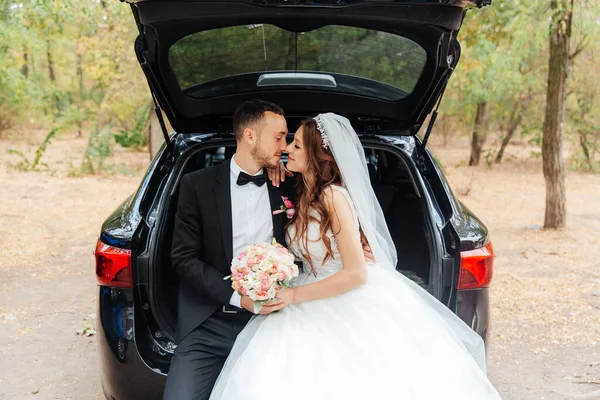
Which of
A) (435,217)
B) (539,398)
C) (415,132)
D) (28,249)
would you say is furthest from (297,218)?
(28,249)

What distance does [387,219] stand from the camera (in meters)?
4.16

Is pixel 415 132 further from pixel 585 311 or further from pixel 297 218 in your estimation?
pixel 585 311

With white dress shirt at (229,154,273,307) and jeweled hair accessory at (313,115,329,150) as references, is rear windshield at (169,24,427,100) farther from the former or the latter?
white dress shirt at (229,154,273,307)

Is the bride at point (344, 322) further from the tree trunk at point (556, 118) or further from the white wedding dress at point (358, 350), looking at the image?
the tree trunk at point (556, 118)

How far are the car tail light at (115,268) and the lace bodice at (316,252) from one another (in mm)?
697

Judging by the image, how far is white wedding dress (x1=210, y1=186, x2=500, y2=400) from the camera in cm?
225

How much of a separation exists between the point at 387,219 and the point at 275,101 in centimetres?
122

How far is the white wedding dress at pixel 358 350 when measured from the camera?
225 cm

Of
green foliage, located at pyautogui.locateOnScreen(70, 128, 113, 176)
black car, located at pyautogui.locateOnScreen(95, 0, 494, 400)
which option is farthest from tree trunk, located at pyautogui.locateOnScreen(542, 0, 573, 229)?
green foliage, located at pyautogui.locateOnScreen(70, 128, 113, 176)

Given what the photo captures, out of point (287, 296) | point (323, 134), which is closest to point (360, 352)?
point (287, 296)

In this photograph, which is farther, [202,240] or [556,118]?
[556,118]

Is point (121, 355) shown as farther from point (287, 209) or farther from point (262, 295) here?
point (287, 209)

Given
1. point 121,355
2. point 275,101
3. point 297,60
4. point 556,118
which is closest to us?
point 121,355

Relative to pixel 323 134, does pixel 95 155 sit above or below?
below
